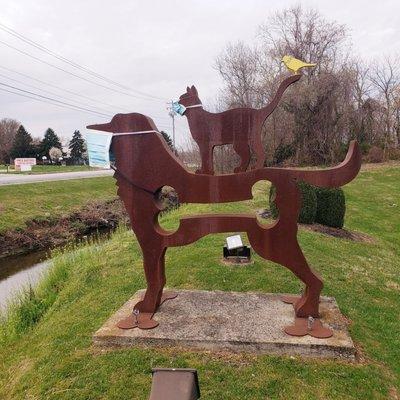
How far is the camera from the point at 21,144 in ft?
192

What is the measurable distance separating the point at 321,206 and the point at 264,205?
303 centimetres

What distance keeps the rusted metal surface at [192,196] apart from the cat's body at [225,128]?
2.93m

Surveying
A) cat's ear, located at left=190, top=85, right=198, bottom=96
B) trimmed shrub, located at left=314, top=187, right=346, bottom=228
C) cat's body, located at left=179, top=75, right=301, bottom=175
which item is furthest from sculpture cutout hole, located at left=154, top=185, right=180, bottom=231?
trimmed shrub, located at left=314, top=187, right=346, bottom=228

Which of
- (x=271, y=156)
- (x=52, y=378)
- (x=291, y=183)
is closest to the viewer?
(x=52, y=378)

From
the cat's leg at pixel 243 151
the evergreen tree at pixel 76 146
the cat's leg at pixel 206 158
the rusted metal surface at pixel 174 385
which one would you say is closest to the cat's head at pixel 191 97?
the cat's leg at pixel 206 158

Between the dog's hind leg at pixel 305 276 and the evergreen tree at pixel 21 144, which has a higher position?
the evergreen tree at pixel 21 144

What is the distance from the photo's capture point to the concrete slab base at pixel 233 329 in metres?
4.44

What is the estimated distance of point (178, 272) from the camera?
7.45m

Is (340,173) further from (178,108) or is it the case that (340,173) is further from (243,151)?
(243,151)

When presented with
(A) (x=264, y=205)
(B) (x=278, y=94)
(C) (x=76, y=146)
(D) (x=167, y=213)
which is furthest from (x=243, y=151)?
(C) (x=76, y=146)

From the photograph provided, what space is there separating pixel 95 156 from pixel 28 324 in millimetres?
3612

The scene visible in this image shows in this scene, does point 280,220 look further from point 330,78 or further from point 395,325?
point 330,78

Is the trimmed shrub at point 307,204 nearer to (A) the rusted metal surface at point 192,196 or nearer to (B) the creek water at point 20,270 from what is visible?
(A) the rusted metal surface at point 192,196

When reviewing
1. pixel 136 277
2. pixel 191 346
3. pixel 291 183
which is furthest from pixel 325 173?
pixel 136 277
